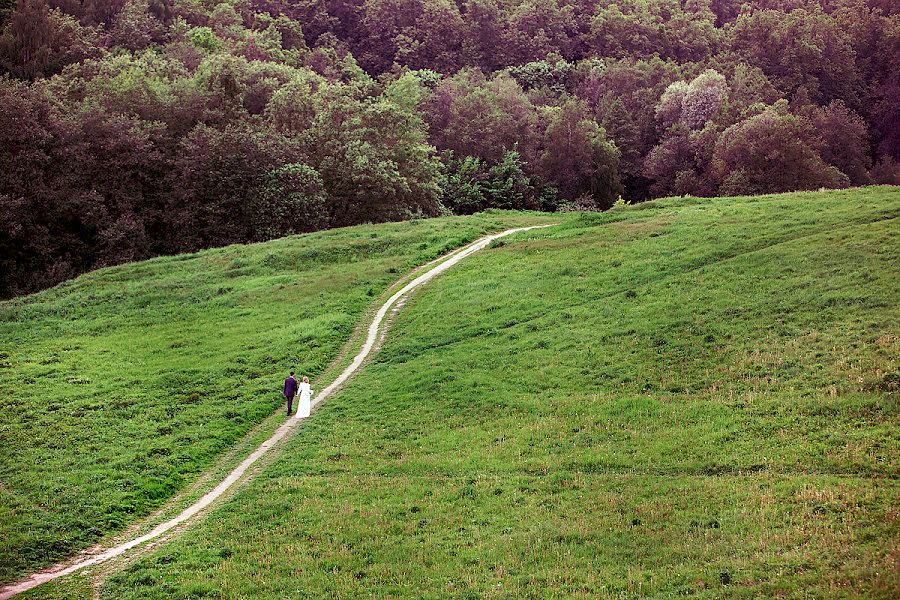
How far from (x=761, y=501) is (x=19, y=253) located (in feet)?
203

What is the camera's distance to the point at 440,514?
19.9m

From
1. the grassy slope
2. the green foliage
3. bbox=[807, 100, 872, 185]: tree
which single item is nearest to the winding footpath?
the grassy slope

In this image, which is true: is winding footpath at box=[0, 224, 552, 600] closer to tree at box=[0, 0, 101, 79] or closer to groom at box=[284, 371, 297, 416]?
groom at box=[284, 371, 297, 416]

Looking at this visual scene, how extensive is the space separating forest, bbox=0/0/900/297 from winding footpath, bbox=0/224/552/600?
81.4 feet

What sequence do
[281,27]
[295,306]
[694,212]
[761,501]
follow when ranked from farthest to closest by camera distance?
1. [281,27]
2. [694,212]
3. [295,306]
4. [761,501]

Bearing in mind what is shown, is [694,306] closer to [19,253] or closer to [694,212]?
[694,212]

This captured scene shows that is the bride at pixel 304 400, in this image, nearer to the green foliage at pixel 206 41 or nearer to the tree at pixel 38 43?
the tree at pixel 38 43

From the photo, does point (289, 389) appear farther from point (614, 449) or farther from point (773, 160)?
point (773, 160)

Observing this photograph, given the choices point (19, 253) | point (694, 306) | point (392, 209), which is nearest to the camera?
point (694, 306)

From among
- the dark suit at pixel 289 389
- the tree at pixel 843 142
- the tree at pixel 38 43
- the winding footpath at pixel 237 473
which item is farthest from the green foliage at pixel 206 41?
the dark suit at pixel 289 389

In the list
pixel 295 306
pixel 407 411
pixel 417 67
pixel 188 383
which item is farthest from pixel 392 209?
pixel 417 67

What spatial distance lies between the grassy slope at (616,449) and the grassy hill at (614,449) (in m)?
0.08

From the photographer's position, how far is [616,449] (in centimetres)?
2277

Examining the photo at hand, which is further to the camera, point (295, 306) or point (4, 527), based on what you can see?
point (295, 306)
